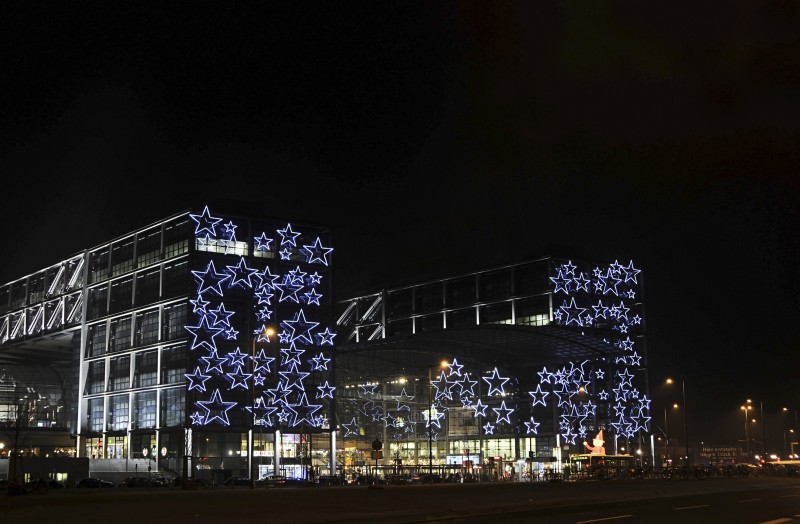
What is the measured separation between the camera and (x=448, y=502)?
1601 inches

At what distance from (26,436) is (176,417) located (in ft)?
69.7

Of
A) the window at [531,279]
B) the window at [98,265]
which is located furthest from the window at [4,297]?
the window at [531,279]

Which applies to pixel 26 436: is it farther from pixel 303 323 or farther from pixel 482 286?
pixel 482 286

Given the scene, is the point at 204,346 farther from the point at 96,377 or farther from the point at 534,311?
the point at 534,311

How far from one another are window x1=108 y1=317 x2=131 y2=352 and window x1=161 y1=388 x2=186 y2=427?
12.1m

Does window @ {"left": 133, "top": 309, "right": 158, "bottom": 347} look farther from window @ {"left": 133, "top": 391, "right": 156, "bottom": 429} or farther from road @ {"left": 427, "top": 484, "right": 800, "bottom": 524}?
road @ {"left": 427, "top": 484, "right": 800, "bottom": 524}

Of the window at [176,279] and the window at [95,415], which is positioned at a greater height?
the window at [176,279]

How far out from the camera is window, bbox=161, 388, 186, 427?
106 metres

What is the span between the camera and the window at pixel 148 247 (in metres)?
115

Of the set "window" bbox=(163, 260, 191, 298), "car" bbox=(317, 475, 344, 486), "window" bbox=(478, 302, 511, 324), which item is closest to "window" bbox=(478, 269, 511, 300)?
"window" bbox=(478, 302, 511, 324)

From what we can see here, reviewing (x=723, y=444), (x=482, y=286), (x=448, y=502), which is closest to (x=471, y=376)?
(x=482, y=286)

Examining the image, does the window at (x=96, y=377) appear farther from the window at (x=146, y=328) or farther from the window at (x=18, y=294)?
the window at (x=18, y=294)

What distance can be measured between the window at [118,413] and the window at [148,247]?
17.2 m

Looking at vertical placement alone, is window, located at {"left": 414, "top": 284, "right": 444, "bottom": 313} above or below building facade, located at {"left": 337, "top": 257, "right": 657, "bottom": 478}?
above
